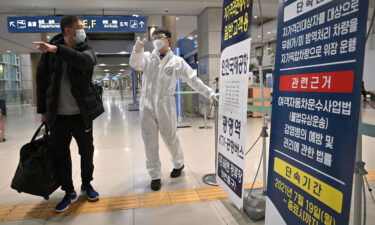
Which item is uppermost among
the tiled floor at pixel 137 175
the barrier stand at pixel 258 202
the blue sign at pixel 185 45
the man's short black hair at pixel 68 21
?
the blue sign at pixel 185 45

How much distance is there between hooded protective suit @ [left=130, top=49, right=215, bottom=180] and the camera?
8.66 ft

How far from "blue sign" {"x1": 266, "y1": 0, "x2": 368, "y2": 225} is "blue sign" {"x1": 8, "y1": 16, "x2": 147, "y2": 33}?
621 centimetres

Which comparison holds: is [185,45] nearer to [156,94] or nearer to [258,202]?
[156,94]

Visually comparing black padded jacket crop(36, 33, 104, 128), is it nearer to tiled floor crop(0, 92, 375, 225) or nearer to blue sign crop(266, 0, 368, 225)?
tiled floor crop(0, 92, 375, 225)

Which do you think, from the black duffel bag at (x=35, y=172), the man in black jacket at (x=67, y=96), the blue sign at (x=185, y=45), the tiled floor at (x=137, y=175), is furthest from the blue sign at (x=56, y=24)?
the black duffel bag at (x=35, y=172)

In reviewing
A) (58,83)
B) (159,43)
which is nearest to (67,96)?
(58,83)

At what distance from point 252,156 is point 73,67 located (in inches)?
103

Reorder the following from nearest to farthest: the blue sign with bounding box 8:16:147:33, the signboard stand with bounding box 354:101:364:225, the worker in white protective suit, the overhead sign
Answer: the signboard stand with bounding box 354:101:364:225 → the overhead sign → the worker in white protective suit → the blue sign with bounding box 8:16:147:33

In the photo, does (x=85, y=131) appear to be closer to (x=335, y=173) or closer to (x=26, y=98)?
(x=335, y=173)

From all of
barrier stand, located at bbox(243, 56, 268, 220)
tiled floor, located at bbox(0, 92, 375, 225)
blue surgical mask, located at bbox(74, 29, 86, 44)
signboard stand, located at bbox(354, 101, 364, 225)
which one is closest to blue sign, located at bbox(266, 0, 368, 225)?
signboard stand, located at bbox(354, 101, 364, 225)

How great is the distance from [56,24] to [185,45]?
188 inches

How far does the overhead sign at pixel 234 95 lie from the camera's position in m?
1.73

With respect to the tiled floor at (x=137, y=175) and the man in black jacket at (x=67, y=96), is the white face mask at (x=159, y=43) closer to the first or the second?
the man in black jacket at (x=67, y=96)

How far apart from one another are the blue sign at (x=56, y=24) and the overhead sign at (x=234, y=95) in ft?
17.9
